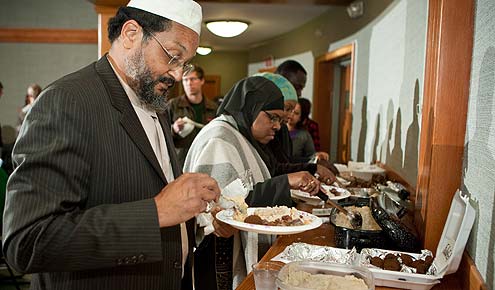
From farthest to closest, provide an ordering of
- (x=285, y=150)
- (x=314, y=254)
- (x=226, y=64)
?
(x=226, y=64)
(x=285, y=150)
(x=314, y=254)

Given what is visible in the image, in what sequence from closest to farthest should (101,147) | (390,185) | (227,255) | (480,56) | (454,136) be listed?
1. (101,147)
2. (480,56)
3. (454,136)
4. (227,255)
5. (390,185)

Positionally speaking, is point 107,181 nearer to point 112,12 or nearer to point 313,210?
point 313,210

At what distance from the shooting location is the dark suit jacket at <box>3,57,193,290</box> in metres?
1.00

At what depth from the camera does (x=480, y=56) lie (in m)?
1.35

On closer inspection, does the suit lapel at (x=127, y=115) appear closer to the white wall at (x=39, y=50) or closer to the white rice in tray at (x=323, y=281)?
the white rice in tray at (x=323, y=281)

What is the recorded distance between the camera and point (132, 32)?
129 centimetres

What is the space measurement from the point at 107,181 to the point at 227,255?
3.31 feet

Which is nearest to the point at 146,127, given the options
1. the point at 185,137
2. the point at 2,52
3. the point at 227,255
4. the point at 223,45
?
the point at 227,255

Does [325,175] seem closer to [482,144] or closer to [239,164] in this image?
[239,164]

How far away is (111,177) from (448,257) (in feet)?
3.02

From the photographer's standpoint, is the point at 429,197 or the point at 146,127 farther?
the point at 429,197

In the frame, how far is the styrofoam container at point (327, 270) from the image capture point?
1.08 m

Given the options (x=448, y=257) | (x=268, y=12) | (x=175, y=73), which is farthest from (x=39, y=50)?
(x=448, y=257)

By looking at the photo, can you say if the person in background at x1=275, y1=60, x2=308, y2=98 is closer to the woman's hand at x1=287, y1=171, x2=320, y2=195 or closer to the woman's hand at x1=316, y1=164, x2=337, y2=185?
the woman's hand at x1=316, y1=164, x2=337, y2=185
